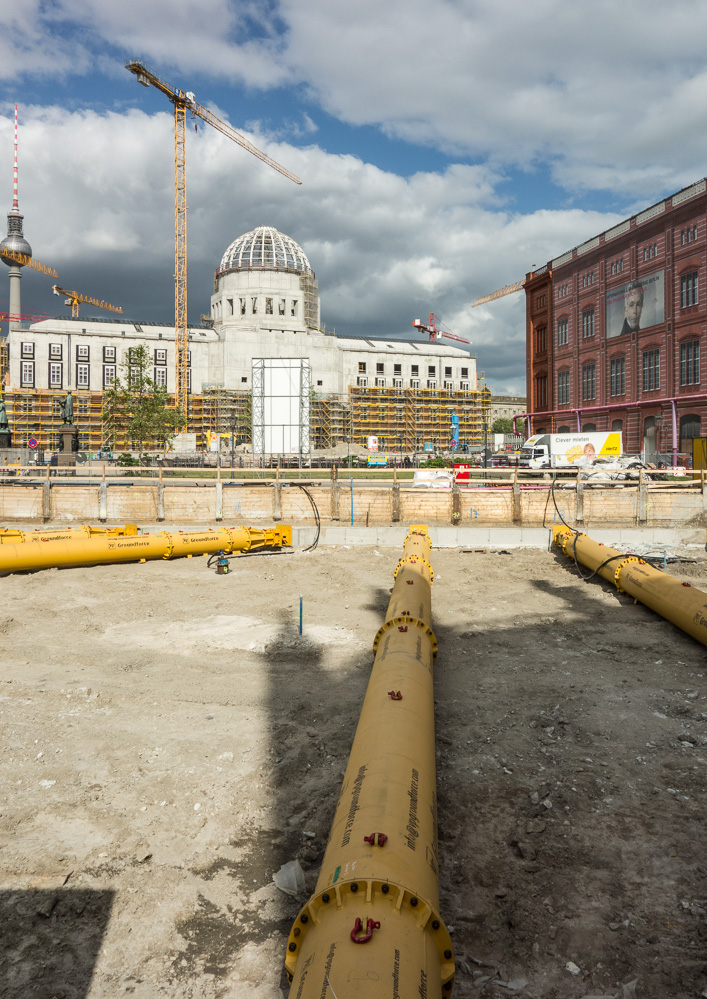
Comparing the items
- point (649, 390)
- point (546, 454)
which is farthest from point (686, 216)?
point (546, 454)

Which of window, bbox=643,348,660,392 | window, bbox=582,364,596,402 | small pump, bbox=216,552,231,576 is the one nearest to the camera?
small pump, bbox=216,552,231,576

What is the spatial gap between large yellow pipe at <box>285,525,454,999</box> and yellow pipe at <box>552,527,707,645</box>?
5776 millimetres

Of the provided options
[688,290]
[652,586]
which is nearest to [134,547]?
[652,586]

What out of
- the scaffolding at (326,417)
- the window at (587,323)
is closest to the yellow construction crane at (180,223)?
the scaffolding at (326,417)

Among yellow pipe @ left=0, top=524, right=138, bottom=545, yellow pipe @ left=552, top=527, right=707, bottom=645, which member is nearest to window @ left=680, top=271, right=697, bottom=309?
yellow pipe @ left=552, top=527, right=707, bottom=645

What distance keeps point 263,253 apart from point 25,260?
6357cm

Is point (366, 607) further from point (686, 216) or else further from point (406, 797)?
point (686, 216)

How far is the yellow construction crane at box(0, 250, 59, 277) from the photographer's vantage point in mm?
122269

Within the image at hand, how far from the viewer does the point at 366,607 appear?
35.3 feet

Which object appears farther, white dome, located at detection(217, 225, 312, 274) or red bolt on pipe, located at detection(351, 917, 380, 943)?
white dome, located at detection(217, 225, 312, 274)

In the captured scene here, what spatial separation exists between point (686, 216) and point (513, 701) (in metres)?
40.6

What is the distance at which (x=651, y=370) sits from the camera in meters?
40.2

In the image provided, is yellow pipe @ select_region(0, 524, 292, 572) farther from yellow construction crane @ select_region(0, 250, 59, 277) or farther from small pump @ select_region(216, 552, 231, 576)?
yellow construction crane @ select_region(0, 250, 59, 277)

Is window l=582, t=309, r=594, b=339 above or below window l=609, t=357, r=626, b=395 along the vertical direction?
above
